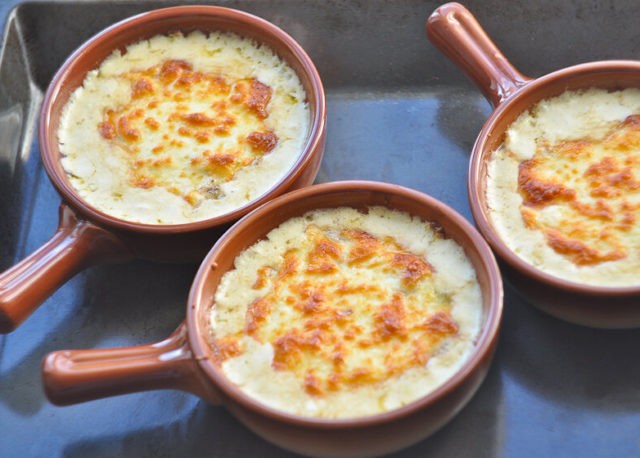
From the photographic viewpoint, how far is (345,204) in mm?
1862

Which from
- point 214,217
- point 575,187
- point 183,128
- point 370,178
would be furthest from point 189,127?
point 575,187

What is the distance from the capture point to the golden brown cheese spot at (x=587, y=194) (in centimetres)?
175

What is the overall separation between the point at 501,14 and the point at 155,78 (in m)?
0.90

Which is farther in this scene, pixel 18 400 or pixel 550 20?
pixel 550 20

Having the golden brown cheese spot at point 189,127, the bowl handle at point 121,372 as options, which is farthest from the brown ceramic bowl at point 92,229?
the bowl handle at point 121,372

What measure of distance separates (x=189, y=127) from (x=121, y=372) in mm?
673

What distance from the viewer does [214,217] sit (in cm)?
186

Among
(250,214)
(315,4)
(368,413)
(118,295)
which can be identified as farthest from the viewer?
(315,4)

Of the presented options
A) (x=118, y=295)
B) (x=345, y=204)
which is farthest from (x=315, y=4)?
(x=118, y=295)

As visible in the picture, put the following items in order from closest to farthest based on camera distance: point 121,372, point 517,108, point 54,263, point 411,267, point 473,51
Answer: point 121,372 < point 411,267 < point 54,263 < point 517,108 < point 473,51

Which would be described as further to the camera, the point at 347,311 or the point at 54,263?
the point at 54,263

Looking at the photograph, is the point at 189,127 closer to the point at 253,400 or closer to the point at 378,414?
the point at 253,400

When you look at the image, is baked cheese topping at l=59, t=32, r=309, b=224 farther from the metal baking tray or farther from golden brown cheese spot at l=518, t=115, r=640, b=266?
golden brown cheese spot at l=518, t=115, r=640, b=266

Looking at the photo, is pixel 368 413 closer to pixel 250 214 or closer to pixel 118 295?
pixel 250 214
